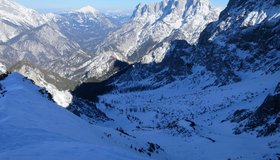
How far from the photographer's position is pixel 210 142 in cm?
5125

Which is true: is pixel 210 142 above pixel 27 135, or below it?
above

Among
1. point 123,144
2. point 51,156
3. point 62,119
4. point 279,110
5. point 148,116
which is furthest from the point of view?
point 148,116

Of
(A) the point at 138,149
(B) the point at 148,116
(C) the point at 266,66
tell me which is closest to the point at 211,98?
(B) the point at 148,116

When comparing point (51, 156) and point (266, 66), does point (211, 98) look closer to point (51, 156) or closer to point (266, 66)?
point (266, 66)

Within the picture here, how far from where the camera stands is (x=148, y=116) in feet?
503

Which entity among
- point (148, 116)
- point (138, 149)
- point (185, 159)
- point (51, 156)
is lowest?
point (51, 156)

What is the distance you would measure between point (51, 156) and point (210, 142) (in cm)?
3609

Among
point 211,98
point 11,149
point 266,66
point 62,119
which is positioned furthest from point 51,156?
point 266,66

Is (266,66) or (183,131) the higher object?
(266,66)

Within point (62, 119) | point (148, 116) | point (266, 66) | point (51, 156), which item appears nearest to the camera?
→ point (51, 156)

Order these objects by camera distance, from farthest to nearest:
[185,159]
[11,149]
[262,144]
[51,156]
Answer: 1. [262,144]
2. [185,159]
3. [11,149]
4. [51,156]

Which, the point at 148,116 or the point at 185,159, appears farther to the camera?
the point at 148,116

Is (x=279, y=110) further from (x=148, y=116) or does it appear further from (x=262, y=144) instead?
(x=148, y=116)

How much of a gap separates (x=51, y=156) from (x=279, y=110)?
162ft
